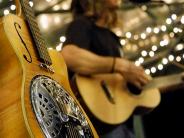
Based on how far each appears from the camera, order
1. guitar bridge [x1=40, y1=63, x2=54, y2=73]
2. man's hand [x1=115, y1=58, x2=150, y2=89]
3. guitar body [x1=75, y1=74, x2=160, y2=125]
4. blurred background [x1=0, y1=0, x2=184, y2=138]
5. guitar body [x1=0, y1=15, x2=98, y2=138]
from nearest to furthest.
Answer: guitar body [x1=0, y1=15, x2=98, y2=138] → guitar bridge [x1=40, y1=63, x2=54, y2=73] → guitar body [x1=75, y1=74, x2=160, y2=125] → man's hand [x1=115, y1=58, x2=150, y2=89] → blurred background [x1=0, y1=0, x2=184, y2=138]

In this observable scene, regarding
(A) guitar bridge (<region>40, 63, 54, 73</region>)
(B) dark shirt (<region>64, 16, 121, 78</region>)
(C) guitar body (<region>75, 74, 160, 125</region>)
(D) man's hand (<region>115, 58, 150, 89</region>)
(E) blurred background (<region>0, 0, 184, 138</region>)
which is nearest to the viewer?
(A) guitar bridge (<region>40, 63, 54, 73</region>)

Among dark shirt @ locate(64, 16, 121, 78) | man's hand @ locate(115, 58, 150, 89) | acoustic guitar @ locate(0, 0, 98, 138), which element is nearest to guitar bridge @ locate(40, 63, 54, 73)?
acoustic guitar @ locate(0, 0, 98, 138)

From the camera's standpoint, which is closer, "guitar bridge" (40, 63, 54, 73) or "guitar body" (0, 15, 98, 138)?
"guitar body" (0, 15, 98, 138)

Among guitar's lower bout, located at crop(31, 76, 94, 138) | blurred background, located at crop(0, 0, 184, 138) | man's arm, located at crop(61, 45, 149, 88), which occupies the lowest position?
blurred background, located at crop(0, 0, 184, 138)

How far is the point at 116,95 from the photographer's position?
220cm

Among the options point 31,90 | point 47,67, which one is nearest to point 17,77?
point 31,90

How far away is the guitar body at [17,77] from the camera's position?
1.11 metres

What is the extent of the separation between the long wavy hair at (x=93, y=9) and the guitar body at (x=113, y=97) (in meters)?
0.32

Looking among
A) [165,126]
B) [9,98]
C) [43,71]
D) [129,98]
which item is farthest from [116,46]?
[9,98]

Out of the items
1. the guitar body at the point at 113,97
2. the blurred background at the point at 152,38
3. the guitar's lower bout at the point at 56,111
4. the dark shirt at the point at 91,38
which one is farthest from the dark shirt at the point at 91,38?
the guitar's lower bout at the point at 56,111

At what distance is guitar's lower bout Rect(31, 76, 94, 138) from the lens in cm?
118

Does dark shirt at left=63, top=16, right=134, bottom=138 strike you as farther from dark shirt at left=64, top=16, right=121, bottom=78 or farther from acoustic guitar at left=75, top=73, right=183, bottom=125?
acoustic guitar at left=75, top=73, right=183, bottom=125

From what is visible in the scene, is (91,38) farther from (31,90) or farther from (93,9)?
(31,90)

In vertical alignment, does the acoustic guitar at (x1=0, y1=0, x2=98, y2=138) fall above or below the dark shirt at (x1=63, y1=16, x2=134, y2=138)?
above
